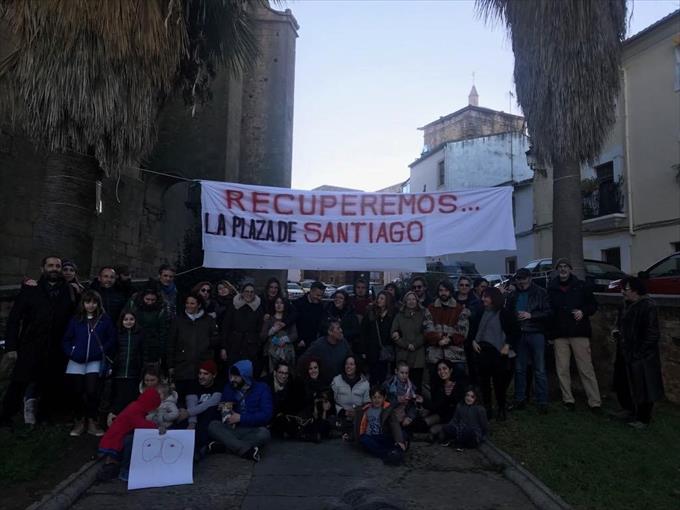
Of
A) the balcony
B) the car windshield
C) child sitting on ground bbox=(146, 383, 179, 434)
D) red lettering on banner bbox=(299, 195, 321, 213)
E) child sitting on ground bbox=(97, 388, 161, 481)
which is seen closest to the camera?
child sitting on ground bbox=(97, 388, 161, 481)

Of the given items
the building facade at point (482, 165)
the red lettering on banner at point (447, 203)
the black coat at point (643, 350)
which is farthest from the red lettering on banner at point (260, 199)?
the building facade at point (482, 165)

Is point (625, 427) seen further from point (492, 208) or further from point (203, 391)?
point (203, 391)

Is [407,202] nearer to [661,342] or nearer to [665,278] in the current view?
[661,342]

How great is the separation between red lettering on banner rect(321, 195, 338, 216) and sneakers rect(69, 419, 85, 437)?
4.05 m

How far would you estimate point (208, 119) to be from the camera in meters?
16.9

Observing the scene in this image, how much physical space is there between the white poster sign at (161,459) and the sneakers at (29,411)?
1618 mm

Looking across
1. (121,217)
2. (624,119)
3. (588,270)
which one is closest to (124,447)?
(121,217)

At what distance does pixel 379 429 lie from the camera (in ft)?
19.7

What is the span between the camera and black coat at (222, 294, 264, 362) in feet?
23.3

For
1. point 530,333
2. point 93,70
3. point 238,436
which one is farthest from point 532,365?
point 93,70

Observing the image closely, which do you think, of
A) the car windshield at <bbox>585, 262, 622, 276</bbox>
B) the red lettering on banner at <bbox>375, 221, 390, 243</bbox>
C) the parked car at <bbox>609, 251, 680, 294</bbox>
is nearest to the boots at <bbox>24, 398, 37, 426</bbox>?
the red lettering on banner at <bbox>375, 221, 390, 243</bbox>

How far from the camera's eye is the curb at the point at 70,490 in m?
4.31

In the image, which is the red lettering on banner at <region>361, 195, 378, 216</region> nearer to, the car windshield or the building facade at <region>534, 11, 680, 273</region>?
the car windshield

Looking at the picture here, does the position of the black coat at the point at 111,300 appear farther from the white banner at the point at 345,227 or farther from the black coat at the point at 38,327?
the white banner at the point at 345,227
